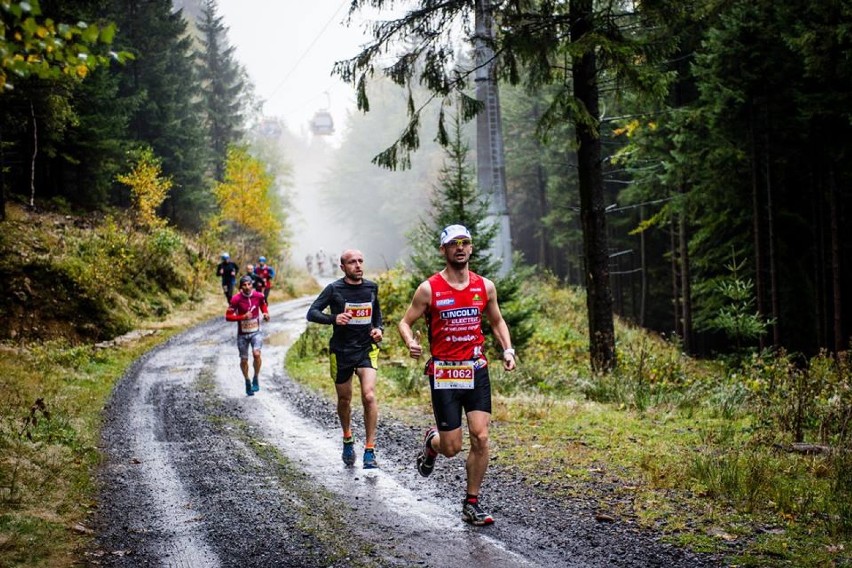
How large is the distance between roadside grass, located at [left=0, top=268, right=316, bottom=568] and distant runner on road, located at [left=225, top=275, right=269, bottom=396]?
108 inches

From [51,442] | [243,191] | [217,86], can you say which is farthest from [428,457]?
[217,86]

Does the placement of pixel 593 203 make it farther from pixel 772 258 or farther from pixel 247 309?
pixel 772 258

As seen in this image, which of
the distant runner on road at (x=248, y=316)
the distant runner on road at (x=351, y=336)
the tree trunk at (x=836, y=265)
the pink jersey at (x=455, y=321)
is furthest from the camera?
the tree trunk at (x=836, y=265)

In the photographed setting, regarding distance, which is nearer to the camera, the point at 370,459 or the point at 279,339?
the point at 370,459

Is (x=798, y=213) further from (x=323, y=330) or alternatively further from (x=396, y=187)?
(x=396, y=187)

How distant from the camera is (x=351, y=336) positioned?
25.3 feet

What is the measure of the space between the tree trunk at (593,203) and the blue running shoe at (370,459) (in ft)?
18.8

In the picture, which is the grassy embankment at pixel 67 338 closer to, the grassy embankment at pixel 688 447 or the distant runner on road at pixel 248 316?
the distant runner on road at pixel 248 316

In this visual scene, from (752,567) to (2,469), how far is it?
7.47m

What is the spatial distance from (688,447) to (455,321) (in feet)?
13.5

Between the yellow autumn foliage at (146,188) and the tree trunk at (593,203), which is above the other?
the yellow autumn foliage at (146,188)

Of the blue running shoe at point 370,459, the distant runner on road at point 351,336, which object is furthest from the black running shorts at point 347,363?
the blue running shoe at point 370,459

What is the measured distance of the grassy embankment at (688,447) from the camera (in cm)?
518

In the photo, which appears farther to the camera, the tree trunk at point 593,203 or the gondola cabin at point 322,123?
the gondola cabin at point 322,123
